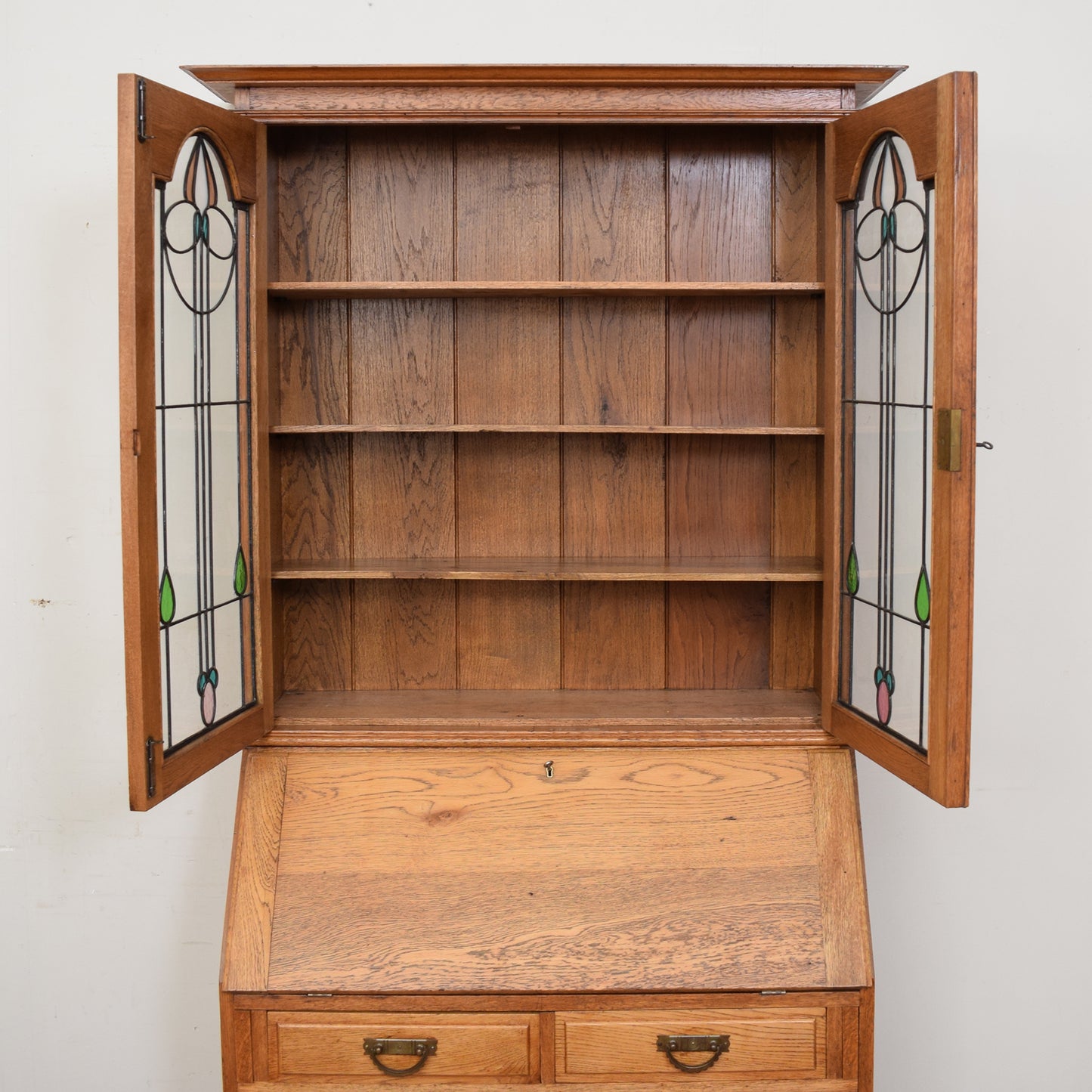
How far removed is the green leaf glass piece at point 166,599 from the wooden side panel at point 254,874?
0.42m

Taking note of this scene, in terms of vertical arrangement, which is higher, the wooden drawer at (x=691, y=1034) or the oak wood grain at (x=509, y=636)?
the oak wood grain at (x=509, y=636)

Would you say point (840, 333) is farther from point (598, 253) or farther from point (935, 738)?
point (935, 738)

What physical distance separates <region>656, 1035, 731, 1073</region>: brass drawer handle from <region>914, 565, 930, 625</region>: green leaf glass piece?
906mm

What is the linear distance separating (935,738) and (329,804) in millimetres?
1199

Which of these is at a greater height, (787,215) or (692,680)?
(787,215)

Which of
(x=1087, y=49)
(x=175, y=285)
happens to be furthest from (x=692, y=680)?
(x=1087, y=49)

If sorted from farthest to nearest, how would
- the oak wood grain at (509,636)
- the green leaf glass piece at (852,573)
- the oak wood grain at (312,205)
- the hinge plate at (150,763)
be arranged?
1. the oak wood grain at (509,636)
2. the oak wood grain at (312,205)
3. the green leaf glass piece at (852,573)
4. the hinge plate at (150,763)

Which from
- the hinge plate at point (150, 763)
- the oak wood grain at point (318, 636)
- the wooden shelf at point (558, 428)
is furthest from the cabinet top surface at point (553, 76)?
the hinge plate at point (150, 763)

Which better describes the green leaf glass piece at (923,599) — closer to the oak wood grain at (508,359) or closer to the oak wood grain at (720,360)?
the oak wood grain at (720,360)

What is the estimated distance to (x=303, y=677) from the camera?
8.72 feet

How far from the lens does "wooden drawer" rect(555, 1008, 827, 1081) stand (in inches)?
85.6

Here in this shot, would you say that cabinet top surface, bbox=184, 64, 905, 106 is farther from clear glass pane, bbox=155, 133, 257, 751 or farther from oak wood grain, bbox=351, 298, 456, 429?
oak wood grain, bbox=351, 298, 456, 429

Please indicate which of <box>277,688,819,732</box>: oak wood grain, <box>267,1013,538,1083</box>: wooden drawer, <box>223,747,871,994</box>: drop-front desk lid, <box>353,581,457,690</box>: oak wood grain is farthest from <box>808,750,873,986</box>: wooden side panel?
<box>353,581,457,690</box>: oak wood grain

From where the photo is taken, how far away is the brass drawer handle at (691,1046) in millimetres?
2174
